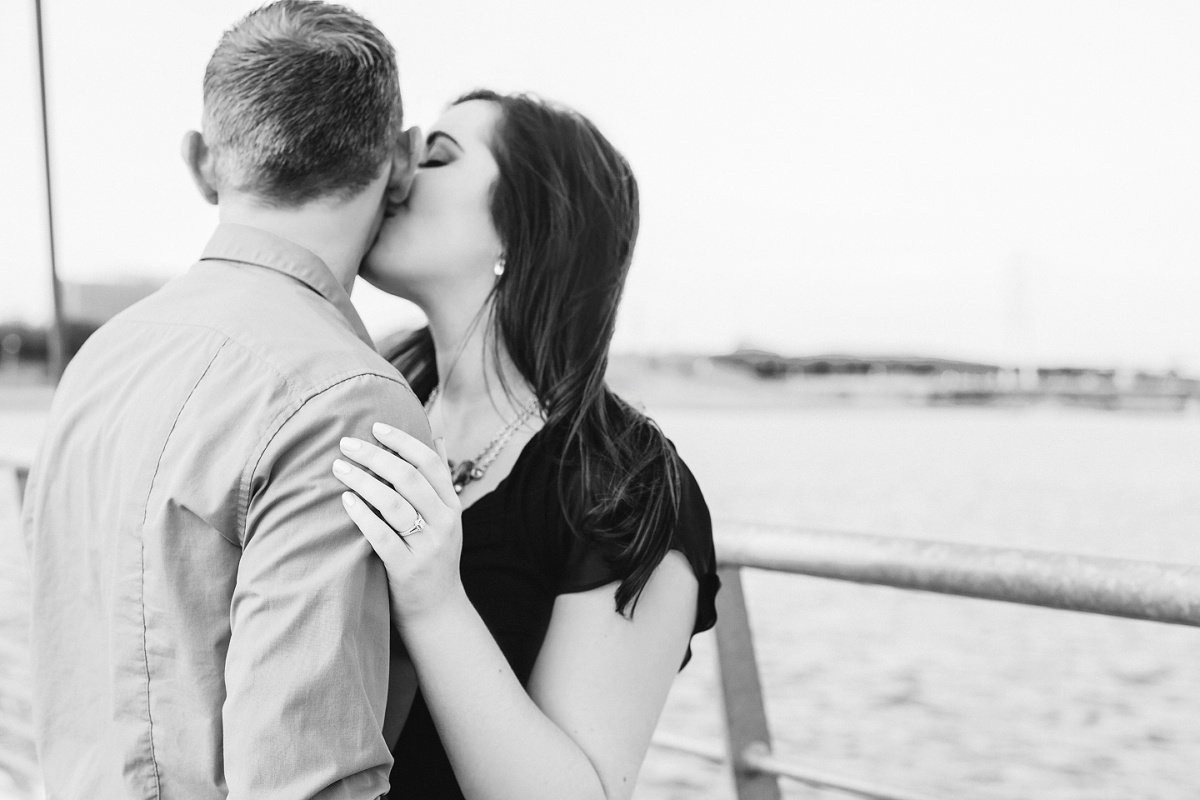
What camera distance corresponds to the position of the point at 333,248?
1145 mm

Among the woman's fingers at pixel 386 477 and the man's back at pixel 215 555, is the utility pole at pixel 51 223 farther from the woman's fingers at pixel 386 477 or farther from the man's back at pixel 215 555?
the woman's fingers at pixel 386 477

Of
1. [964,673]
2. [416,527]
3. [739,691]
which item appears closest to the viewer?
[416,527]

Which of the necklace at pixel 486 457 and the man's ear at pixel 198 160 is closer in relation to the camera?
the man's ear at pixel 198 160

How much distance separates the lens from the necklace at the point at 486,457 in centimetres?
142

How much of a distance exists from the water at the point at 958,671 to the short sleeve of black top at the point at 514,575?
36cm

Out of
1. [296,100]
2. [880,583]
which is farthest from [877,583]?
[296,100]

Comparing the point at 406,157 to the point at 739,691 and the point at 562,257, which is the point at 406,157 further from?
the point at 739,691

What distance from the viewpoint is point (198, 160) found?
1.14 meters

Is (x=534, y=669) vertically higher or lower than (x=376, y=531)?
lower

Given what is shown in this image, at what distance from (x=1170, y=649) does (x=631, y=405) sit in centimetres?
937

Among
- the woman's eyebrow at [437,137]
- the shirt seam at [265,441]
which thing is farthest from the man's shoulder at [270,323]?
the woman's eyebrow at [437,137]

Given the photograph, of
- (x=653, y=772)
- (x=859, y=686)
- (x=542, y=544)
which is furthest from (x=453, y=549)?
(x=859, y=686)

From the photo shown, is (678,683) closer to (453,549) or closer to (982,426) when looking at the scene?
(453,549)

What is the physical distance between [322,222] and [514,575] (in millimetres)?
441
